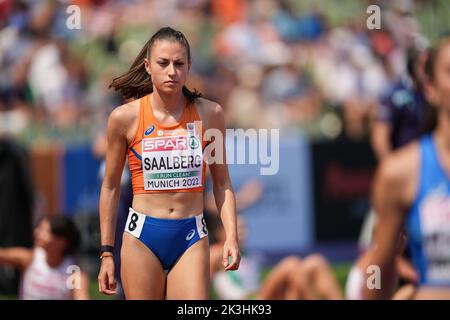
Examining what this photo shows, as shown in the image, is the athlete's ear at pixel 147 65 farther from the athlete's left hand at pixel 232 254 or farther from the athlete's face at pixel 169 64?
the athlete's left hand at pixel 232 254

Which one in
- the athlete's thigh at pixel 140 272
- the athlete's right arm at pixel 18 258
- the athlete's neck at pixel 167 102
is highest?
the athlete's neck at pixel 167 102

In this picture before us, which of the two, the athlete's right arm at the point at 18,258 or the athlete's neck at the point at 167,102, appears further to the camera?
the athlete's right arm at the point at 18,258

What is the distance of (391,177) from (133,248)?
6.05ft

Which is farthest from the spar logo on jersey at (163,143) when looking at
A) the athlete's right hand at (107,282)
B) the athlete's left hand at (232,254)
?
the athlete's right hand at (107,282)

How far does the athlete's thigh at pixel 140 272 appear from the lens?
5.88 meters

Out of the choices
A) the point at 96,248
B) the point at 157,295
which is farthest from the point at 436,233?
the point at 96,248

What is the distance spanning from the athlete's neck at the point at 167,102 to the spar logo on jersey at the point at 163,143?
171mm

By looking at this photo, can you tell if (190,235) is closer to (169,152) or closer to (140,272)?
(140,272)

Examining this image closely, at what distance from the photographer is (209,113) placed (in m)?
5.95

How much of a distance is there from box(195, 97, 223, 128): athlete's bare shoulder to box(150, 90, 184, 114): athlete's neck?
4.6 inches

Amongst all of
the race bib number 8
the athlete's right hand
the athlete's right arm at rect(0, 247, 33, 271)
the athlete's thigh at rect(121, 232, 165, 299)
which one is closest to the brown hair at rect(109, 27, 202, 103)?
the race bib number 8

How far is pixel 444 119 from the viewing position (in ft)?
16.4

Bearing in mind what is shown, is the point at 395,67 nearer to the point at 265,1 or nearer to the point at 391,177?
the point at 265,1

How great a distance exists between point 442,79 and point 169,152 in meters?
1.75
